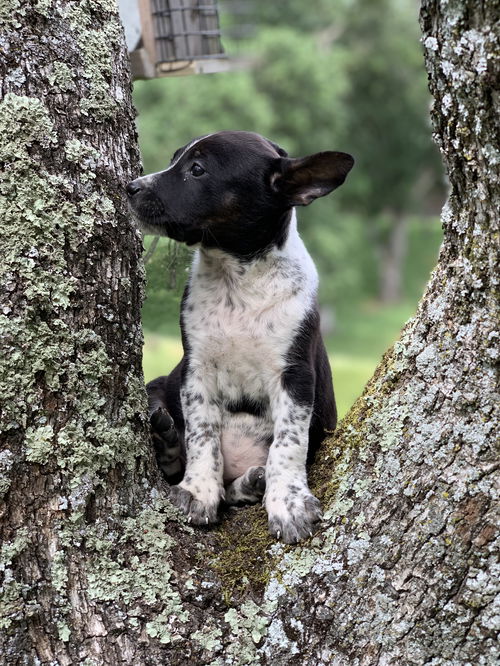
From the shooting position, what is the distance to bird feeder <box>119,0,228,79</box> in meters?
5.04

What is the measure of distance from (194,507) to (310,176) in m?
1.44

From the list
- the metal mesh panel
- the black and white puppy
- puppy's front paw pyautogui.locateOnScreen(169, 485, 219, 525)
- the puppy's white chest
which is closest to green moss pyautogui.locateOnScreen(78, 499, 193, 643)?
puppy's front paw pyautogui.locateOnScreen(169, 485, 219, 525)

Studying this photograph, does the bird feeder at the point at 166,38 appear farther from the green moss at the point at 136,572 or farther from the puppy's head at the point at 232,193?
the green moss at the point at 136,572

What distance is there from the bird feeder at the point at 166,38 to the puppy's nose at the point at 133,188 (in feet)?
6.59

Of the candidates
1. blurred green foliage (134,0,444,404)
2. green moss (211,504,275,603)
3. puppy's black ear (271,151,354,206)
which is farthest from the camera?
blurred green foliage (134,0,444,404)

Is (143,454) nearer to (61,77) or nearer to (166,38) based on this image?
(61,77)

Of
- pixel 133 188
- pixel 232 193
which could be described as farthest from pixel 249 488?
pixel 133 188

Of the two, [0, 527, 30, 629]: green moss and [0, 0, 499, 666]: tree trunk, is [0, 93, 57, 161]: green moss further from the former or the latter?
[0, 527, 30, 629]: green moss

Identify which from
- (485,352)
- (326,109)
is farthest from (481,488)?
(326,109)

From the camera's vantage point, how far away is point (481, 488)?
249 centimetres

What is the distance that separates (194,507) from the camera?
332cm

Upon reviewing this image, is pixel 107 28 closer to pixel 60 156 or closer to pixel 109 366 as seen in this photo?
pixel 60 156

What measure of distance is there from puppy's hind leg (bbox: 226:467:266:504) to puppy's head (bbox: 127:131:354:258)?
3.17ft

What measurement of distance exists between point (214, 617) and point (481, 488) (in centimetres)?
100
